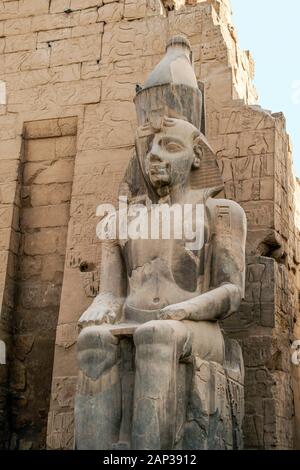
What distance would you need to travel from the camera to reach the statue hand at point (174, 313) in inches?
209

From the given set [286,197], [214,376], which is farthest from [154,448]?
[286,197]

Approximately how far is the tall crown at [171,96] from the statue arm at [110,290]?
987 mm

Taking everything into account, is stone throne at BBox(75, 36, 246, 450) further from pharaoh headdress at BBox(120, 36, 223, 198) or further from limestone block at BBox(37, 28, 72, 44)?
limestone block at BBox(37, 28, 72, 44)

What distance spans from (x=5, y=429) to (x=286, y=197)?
317 centimetres

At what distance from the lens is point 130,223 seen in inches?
236

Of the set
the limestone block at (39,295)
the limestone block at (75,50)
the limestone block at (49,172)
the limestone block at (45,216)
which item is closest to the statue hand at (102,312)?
the limestone block at (39,295)

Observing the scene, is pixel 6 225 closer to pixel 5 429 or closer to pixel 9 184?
pixel 9 184

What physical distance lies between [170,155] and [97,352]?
1.52m

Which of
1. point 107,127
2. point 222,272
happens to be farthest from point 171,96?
point 107,127

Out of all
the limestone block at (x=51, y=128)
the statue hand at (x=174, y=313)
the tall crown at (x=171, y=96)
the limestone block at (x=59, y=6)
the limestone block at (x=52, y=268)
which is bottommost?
the statue hand at (x=174, y=313)

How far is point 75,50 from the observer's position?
818 cm

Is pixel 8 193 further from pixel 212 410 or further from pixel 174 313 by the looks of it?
pixel 212 410

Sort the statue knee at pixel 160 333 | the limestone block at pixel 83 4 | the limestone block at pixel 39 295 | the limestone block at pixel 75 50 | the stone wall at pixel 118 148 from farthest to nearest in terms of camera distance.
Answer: the limestone block at pixel 83 4, the limestone block at pixel 75 50, the limestone block at pixel 39 295, the stone wall at pixel 118 148, the statue knee at pixel 160 333

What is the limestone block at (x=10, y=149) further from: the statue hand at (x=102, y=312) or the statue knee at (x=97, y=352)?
the statue knee at (x=97, y=352)
